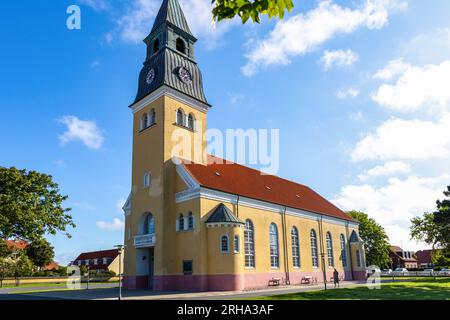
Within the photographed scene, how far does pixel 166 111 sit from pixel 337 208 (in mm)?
27971

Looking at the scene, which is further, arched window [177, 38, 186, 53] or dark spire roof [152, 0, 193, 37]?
arched window [177, 38, 186, 53]

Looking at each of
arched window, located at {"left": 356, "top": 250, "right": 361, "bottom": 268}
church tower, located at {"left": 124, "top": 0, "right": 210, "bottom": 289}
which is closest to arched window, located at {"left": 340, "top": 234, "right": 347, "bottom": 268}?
arched window, located at {"left": 356, "top": 250, "right": 361, "bottom": 268}

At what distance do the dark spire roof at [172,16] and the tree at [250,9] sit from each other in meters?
28.6

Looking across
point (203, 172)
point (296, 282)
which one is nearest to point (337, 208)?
point (296, 282)

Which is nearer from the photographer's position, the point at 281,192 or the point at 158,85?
the point at 158,85

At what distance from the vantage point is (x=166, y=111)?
3028cm

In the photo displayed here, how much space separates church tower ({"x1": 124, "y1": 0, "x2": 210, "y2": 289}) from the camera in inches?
1145

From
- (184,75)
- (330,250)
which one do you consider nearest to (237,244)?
(184,75)

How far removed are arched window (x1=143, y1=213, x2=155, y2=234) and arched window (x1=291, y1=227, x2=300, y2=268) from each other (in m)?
13.8

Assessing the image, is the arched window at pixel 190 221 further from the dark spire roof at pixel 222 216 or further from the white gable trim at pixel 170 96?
the white gable trim at pixel 170 96

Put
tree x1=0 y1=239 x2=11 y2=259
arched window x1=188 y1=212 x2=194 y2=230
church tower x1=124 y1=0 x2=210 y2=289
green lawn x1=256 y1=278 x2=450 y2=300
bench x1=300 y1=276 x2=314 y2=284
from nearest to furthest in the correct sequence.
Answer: green lawn x1=256 y1=278 x2=450 y2=300 → arched window x1=188 y1=212 x2=194 y2=230 → church tower x1=124 y1=0 x2=210 y2=289 → bench x1=300 y1=276 x2=314 y2=284 → tree x1=0 y1=239 x2=11 y2=259

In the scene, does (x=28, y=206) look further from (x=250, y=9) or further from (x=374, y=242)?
(x=374, y=242)

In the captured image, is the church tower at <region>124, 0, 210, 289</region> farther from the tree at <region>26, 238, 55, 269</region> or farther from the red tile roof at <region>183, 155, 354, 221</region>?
the tree at <region>26, 238, 55, 269</region>
